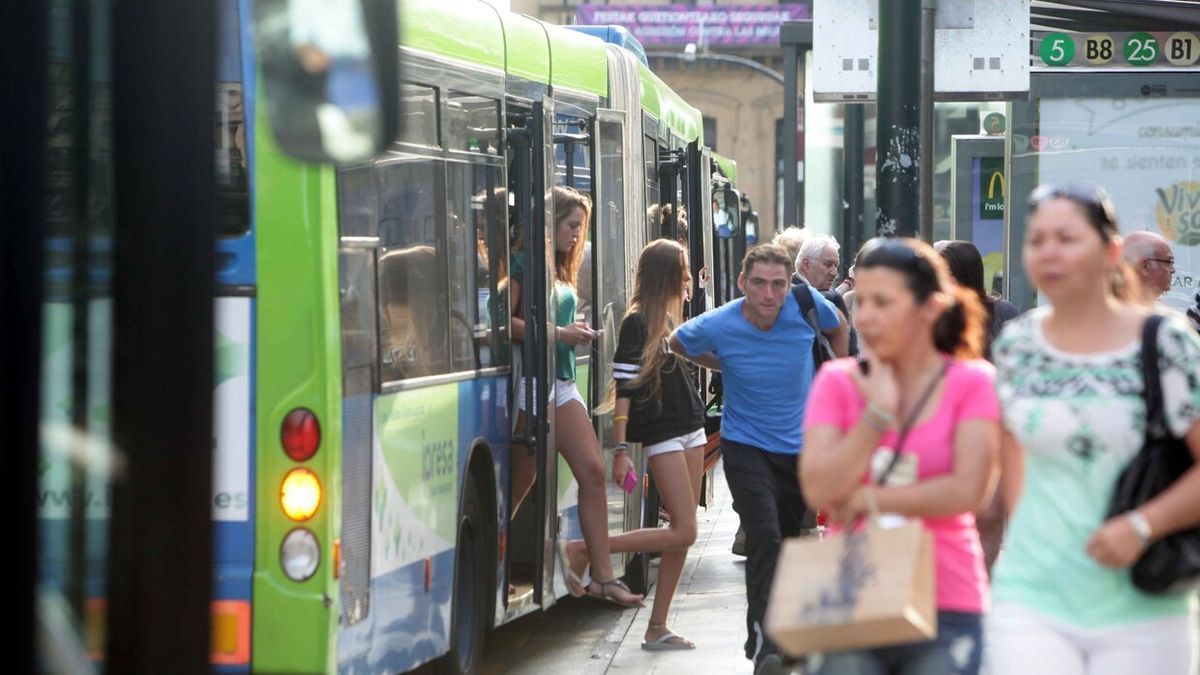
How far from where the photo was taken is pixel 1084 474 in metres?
4.35

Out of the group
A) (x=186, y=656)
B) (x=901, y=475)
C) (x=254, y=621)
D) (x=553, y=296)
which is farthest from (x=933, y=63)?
(x=186, y=656)

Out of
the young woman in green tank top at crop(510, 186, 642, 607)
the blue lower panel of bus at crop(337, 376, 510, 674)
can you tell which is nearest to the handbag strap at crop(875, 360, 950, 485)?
the blue lower panel of bus at crop(337, 376, 510, 674)

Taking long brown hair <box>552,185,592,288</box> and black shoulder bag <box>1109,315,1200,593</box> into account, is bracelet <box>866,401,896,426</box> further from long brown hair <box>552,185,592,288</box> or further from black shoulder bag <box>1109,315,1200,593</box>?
long brown hair <box>552,185,592,288</box>

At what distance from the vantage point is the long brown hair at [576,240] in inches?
360

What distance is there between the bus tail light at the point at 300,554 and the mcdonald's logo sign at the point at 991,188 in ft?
40.8

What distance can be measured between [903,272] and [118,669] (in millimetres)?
2120

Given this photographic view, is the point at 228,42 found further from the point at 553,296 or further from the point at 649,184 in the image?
the point at 649,184

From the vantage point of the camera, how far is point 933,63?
9594 millimetres

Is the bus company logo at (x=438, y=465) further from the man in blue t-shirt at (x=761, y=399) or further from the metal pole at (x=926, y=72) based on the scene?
the metal pole at (x=926, y=72)

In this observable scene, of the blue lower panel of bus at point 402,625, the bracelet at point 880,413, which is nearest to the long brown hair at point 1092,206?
the bracelet at point 880,413

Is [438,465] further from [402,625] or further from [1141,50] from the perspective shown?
[1141,50]

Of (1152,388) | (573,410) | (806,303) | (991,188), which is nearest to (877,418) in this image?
(1152,388)

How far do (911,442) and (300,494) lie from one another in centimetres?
242

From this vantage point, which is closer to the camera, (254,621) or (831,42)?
(254,621)
